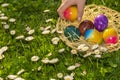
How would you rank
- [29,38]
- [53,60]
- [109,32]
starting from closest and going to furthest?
[53,60] → [109,32] → [29,38]

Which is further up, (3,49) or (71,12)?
(71,12)

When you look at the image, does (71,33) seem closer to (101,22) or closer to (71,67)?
(101,22)

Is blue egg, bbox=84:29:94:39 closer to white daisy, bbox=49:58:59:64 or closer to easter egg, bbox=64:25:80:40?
easter egg, bbox=64:25:80:40

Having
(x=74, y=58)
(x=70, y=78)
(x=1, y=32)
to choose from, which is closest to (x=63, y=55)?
(x=74, y=58)

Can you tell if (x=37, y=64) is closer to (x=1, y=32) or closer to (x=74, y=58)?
(x=74, y=58)

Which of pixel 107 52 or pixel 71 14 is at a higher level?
pixel 71 14

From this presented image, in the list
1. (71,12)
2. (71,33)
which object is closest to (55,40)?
(71,33)
